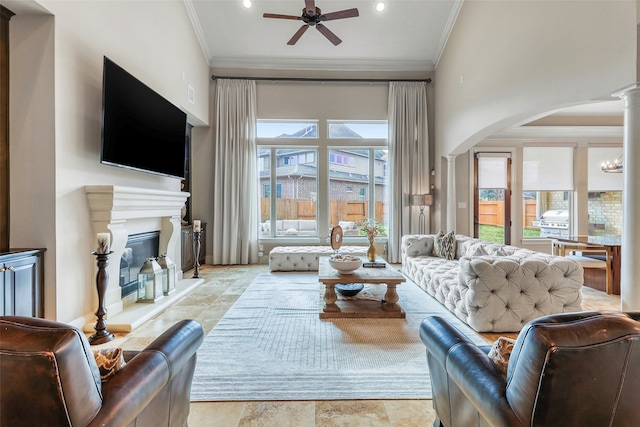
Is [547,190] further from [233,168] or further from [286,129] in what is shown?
[233,168]

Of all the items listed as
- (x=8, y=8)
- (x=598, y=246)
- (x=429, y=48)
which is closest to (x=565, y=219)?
(x=598, y=246)

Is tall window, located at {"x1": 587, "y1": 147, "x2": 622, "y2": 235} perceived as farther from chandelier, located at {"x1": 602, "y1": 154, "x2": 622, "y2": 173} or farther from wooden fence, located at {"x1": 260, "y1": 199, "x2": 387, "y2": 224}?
wooden fence, located at {"x1": 260, "y1": 199, "x2": 387, "y2": 224}

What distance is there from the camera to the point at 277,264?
5266 millimetres

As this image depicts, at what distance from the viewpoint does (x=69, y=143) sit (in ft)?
8.70

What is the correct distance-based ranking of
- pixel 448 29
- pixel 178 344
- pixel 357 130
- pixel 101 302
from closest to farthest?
pixel 178 344 → pixel 101 302 → pixel 448 29 → pixel 357 130

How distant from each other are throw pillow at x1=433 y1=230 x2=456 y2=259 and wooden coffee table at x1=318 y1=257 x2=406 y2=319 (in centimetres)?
151

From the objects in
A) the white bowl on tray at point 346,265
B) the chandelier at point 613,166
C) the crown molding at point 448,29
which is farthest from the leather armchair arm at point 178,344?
the chandelier at point 613,166

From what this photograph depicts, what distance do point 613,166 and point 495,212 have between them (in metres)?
2.22

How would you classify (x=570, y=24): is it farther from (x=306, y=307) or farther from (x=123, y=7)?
(x=123, y=7)

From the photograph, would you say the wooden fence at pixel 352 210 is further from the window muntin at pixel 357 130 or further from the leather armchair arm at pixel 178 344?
the leather armchair arm at pixel 178 344

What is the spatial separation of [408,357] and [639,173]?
7.39ft

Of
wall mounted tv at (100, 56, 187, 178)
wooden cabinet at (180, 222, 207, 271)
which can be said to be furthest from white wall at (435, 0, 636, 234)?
wooden cabinet at (180, 222, 207, 271)

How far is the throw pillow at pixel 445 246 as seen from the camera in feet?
14.4

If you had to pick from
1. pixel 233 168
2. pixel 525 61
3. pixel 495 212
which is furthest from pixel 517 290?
pixel 233 168
